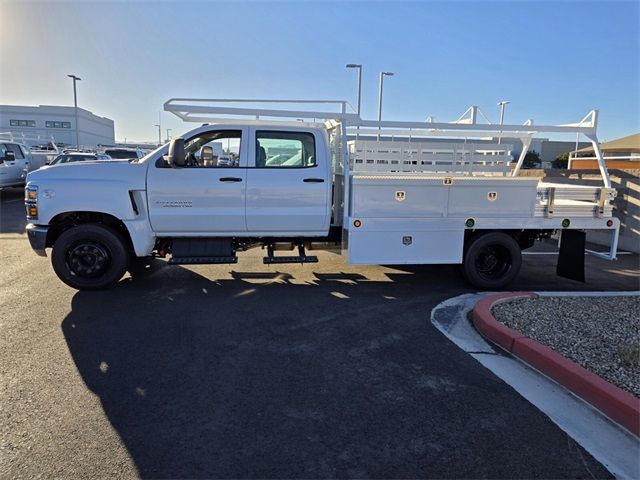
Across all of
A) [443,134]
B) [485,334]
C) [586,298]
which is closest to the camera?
[485,334]

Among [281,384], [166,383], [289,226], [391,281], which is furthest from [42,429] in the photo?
[391,281]

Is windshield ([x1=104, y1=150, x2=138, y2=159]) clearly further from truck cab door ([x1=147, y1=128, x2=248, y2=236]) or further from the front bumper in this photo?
truck cab door ([x1=147, y1=128, x2=248, y2=236])

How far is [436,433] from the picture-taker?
3.19m

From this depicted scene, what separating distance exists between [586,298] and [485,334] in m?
1.96

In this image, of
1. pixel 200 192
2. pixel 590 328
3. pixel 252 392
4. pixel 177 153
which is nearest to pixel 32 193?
pixel 177 153

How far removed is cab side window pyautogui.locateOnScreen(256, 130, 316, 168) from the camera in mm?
6531

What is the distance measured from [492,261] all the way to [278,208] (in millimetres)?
3315

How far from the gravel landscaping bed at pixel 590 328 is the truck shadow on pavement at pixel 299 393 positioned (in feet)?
2.70

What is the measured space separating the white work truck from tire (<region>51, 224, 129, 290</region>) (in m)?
0.01

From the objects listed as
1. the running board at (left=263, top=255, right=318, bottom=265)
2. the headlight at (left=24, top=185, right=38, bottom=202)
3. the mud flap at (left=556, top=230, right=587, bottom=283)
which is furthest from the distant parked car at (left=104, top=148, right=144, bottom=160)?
the mud flap at (left=556, top=230, right=587, bottom=283)

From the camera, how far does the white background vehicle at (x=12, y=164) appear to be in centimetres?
1625

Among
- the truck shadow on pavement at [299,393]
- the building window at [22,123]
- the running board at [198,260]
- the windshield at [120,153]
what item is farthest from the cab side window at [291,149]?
the building window at [22,123]

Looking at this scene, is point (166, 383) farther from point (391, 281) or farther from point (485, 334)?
point (391, 281)

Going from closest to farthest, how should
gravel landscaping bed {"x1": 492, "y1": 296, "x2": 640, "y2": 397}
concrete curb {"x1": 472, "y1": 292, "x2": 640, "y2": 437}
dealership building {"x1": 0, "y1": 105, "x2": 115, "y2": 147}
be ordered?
concrete curb {"x1": 472, "y1": 292, "x2": 640, "y2": 437}, gravel landscaping bed {"x1": 492, "y1": 296, "x2": 640, "y2": 397}, dealership building {"x1": 0, "y1": 105, "x2": 115, "y2": 147}
